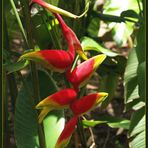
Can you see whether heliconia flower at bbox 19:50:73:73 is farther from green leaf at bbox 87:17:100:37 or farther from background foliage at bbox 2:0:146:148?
green leaf at bbox 87:17:100:37

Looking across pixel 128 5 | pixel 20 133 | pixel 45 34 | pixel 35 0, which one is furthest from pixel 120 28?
pixel 35 0

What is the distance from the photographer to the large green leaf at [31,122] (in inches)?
40.8

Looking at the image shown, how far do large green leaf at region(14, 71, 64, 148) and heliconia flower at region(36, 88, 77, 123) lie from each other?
30cm

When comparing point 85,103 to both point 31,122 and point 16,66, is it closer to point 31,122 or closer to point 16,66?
point 16,66

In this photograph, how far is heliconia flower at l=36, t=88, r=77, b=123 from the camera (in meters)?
0.72

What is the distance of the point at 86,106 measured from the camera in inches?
29.7

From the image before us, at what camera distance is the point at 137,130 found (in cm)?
123

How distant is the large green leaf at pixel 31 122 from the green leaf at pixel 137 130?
0.72 ft

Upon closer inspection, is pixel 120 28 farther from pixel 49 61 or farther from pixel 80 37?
pixel 49 61

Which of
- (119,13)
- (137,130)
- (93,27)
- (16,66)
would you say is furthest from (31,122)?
(93,27)

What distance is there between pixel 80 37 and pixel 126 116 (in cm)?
86

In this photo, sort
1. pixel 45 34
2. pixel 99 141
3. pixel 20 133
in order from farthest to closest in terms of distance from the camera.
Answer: pixel 99 141 → pixel 45 34 → pixel 20 133

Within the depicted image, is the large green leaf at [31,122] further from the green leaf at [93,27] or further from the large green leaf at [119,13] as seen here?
the green leaf at [93,27]

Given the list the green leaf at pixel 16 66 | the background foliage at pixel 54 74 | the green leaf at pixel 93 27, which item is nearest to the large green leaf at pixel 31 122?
the background foliage at pixel 54 74
